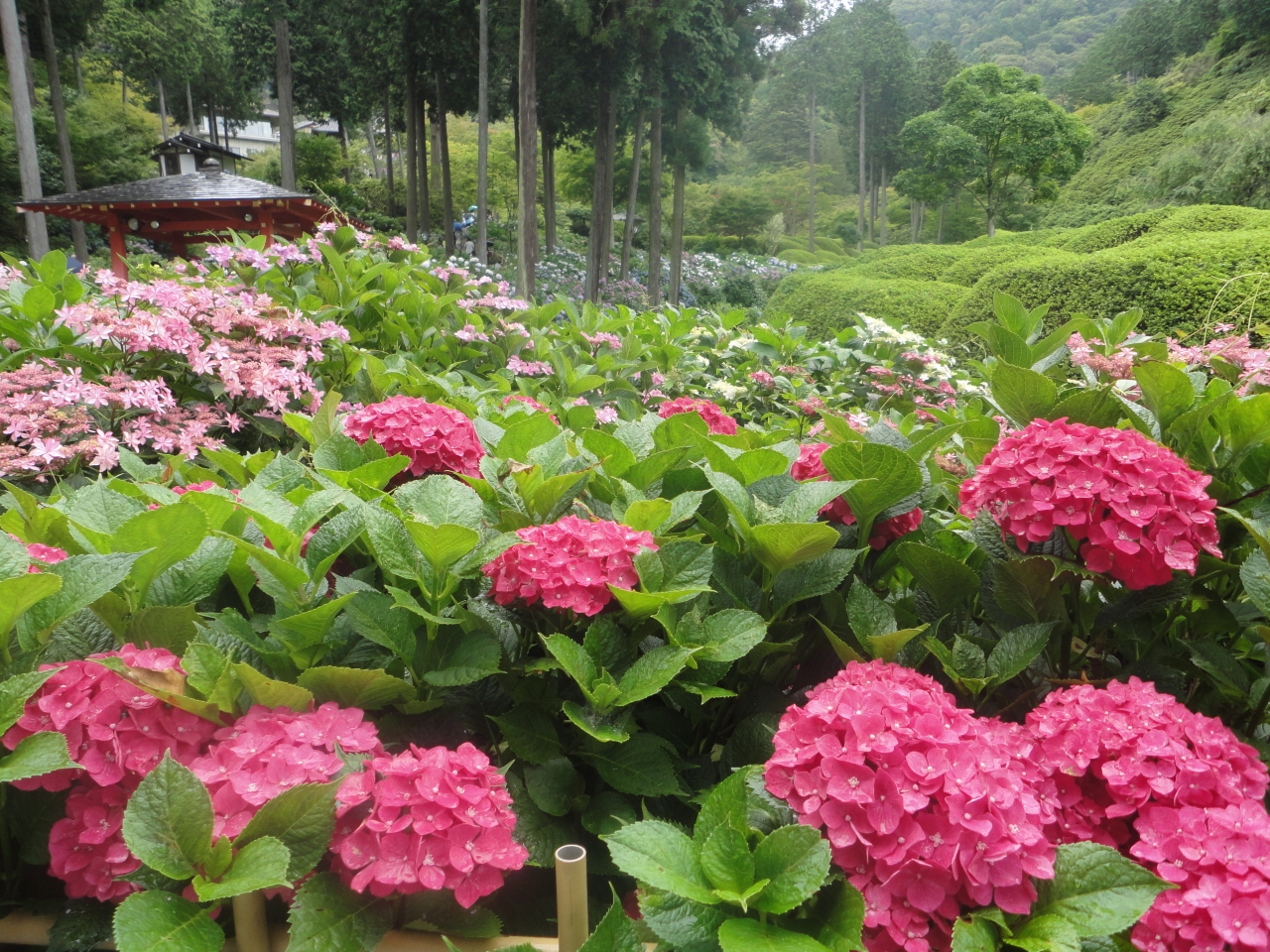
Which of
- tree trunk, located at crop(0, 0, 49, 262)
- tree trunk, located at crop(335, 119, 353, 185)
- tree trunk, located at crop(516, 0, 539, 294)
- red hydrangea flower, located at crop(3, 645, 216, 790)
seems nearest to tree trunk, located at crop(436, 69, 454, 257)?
tree trunk, located at crop(516, 0, 539, 294)

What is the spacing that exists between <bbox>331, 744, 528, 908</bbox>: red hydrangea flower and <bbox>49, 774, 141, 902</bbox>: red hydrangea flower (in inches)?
9.8

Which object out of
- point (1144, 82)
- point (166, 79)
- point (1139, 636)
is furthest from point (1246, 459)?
point (166, 79)

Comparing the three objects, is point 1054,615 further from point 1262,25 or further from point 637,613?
point 1262,25

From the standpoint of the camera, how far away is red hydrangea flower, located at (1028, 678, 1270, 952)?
72 centimetres

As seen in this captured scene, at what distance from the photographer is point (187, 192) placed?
885 cm

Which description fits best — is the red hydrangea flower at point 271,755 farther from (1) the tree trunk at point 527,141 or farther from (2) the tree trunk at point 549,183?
(2) the tree trunk at point 549,183

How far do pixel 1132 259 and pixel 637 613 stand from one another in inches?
303

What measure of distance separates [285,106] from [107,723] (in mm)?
21020

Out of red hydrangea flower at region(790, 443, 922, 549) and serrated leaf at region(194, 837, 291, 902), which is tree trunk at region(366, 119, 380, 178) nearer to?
red hydrangea flower at region(790, 443, 922, 549)

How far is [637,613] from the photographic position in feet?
3.47

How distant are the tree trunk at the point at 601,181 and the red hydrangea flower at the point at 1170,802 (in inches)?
691

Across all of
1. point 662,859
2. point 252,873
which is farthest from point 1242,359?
point 252,873

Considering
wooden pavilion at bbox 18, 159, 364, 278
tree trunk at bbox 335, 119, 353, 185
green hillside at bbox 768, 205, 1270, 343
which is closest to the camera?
green hillside at bbox 768, 205, 1270, 343

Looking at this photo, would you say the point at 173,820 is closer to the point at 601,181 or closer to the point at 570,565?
the point at 570,565
